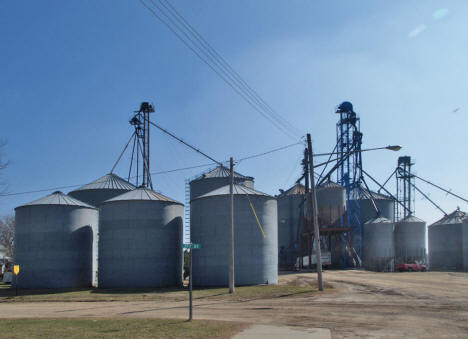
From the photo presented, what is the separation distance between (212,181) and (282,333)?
4248 centimetres

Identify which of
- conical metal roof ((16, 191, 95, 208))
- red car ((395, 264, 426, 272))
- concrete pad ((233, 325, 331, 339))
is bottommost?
red car ((395, 264, 426, 272))

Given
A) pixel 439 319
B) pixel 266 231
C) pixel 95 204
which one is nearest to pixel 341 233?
pixel 266 231

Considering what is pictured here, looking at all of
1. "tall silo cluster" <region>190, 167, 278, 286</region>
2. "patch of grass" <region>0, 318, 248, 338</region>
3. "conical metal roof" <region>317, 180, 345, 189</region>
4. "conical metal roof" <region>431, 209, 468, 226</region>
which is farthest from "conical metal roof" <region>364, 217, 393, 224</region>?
"patch of grass" <region>0, 318, 248, 338</region>

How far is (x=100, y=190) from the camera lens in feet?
163

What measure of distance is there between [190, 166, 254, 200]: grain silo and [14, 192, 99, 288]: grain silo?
60.9 feet

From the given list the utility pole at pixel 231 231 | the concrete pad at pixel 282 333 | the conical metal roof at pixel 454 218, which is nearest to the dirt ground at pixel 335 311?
the concrete pad at pixel 282 333

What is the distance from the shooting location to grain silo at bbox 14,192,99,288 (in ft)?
130

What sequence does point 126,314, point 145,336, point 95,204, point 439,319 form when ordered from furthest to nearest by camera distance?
point 95,204, point 126,314, point 439,319, point 145,336

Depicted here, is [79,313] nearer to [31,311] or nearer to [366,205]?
[31,311]

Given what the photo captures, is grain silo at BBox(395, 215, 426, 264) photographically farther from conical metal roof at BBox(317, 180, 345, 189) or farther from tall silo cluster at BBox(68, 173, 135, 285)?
tall silo cluster at BBox(68, 173, 135, 285)

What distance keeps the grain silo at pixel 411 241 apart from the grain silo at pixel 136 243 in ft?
146

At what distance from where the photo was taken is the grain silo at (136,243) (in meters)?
37.4

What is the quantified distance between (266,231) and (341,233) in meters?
34.2

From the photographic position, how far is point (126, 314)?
20609 millimetres
